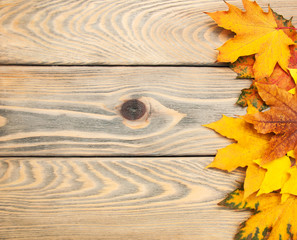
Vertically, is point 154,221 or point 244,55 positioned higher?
point 244,55

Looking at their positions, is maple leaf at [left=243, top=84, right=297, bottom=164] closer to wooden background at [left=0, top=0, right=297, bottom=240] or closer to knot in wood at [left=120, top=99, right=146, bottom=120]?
wooden background at [left=0, top=0, right=297, bottom=240]

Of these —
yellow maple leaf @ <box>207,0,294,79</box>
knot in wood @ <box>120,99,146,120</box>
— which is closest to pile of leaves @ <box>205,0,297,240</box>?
yellow maple leaf @ <box>207,0,294,79</box>

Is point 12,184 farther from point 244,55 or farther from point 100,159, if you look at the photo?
point 244,55

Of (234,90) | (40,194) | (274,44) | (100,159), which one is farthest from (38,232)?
(274,44)

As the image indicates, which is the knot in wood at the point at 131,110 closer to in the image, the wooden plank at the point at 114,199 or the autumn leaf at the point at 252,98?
the wooden plank at the point at 114,199

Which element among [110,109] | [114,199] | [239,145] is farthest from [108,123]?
[239,145]

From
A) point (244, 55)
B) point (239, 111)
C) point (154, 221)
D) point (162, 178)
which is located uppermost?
point (244, 55)
